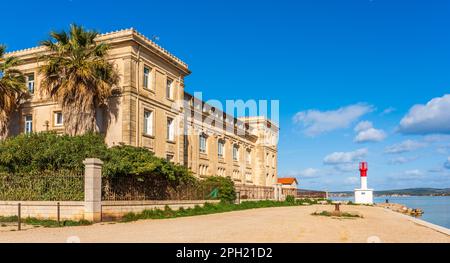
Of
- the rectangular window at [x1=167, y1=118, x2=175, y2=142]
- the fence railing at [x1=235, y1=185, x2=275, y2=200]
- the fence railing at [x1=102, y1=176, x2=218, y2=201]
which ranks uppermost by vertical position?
the rectangular window at [x1=167, y1=118, x2=175, y2=142]

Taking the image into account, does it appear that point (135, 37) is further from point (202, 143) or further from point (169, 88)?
point (202, 143)

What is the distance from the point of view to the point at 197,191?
94.7ft

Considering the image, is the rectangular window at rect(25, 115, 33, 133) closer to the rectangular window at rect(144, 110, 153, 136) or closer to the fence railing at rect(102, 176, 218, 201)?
the rectangular window at rect(144, 110, 153, 136)

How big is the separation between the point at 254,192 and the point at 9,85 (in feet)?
85.4

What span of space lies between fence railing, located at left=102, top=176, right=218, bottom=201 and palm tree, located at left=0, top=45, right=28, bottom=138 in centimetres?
1303

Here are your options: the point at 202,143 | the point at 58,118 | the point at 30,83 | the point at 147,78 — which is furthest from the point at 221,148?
the point at 30,83

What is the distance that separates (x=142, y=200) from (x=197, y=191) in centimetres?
724

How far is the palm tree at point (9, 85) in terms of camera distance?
29.2 metres

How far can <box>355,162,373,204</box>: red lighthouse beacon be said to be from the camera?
169 feet

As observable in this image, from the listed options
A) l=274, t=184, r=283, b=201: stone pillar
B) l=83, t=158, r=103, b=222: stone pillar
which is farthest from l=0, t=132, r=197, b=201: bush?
l=274, t=184, r=283, b=201: stone pillar

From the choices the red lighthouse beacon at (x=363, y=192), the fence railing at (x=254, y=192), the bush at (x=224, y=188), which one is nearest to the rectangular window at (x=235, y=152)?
the fence railing at (x=254, y=192)

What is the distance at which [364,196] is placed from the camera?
170 feet
